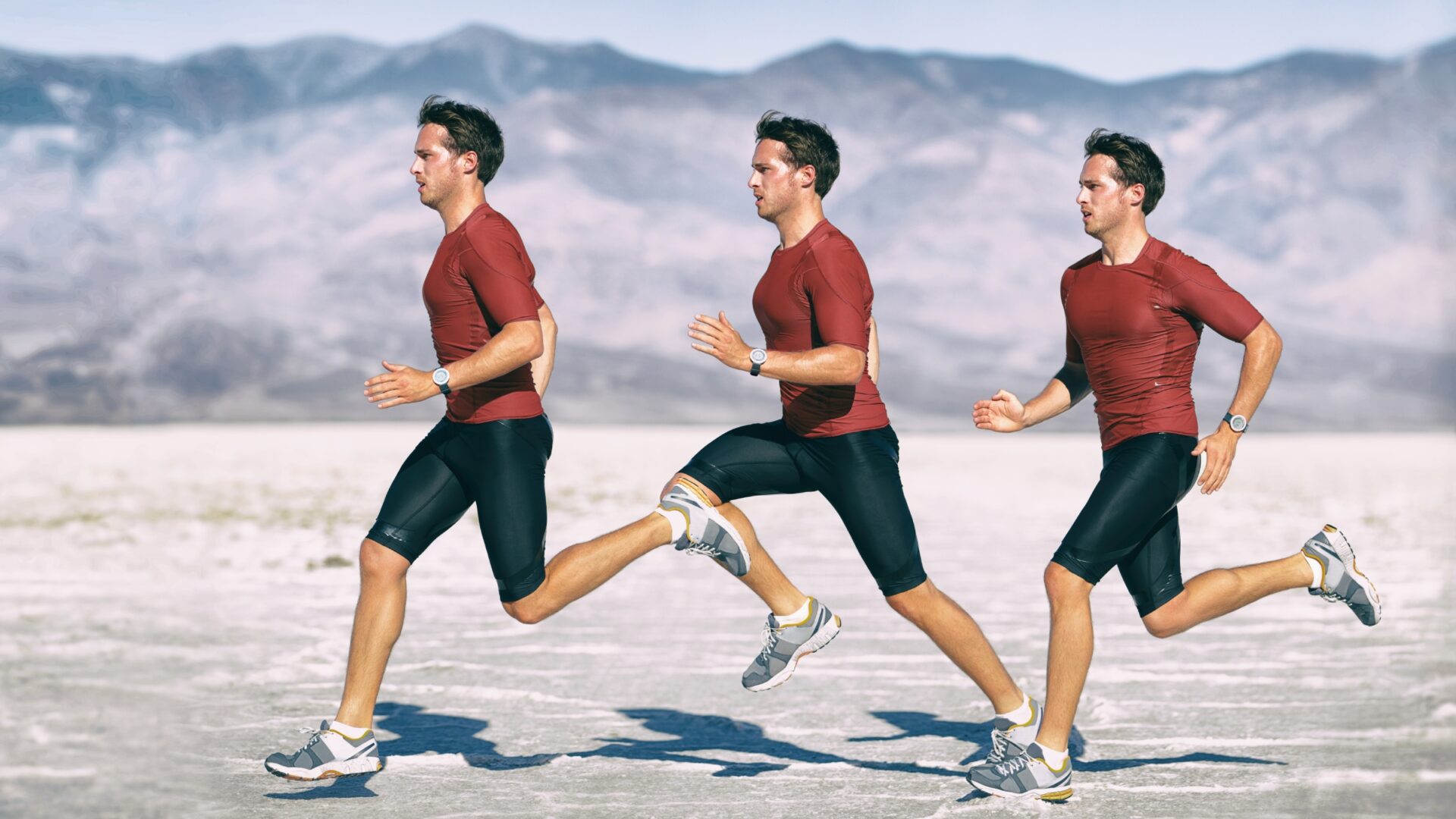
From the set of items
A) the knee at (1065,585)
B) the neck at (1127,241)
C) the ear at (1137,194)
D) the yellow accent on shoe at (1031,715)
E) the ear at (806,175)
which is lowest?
the yellow accent on shoe at (1031,715)

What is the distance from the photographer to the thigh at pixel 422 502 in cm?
591

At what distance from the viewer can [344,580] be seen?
1282 cm

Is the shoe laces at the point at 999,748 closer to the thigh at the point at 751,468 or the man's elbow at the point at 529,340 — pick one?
the thigh at the point at 751,468

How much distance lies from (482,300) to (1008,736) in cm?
230

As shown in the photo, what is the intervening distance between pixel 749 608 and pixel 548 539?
4354 mm

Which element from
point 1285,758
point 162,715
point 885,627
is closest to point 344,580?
point 885,627

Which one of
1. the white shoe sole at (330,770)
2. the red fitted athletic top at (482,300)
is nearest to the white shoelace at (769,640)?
the red fitted athletic top at (482,300)

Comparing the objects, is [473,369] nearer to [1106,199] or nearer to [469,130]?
[469,130]

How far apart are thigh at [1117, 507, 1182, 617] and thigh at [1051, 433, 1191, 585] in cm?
25

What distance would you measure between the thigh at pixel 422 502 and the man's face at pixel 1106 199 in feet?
7.43

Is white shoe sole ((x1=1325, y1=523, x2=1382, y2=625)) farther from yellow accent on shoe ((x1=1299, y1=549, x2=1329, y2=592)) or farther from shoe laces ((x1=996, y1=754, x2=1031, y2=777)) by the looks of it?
shoe laces ((x1=996, y1=754, x2=1031, y2=777))

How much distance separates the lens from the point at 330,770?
5.84m

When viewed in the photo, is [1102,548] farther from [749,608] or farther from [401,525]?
[749,608]

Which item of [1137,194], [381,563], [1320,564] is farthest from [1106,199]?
[381,563]
